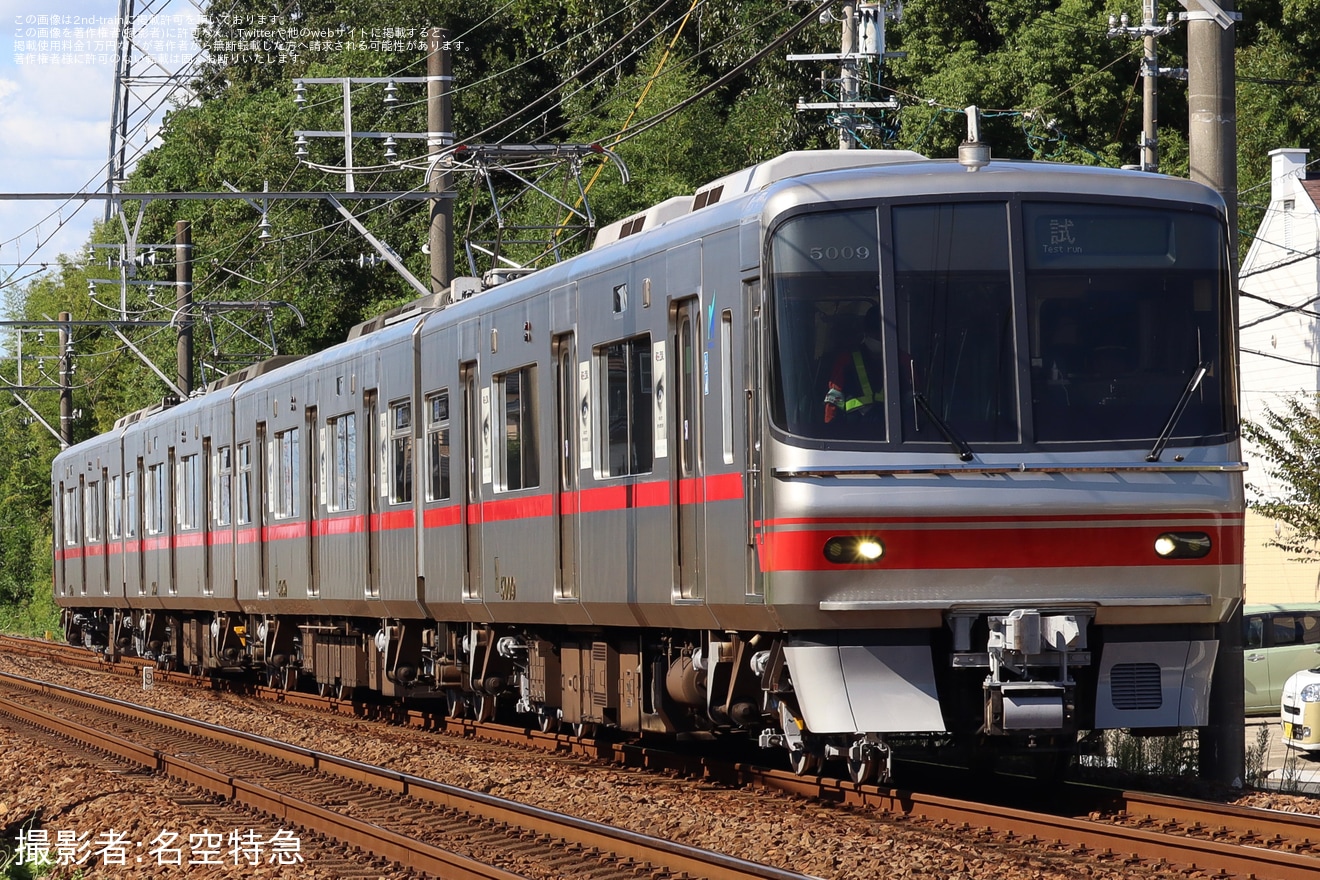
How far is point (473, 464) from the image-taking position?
1441 cm

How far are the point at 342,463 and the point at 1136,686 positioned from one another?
9.71 metres

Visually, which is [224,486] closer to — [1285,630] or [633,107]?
[1285,630]

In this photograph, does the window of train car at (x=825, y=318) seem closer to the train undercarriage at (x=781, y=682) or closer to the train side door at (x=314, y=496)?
the train undercarriage at (x=781, y=682)

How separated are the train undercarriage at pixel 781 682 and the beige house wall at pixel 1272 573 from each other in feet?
52.0

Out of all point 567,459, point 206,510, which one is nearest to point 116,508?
point 206,510

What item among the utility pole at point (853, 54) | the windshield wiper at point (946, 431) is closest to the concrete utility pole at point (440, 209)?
the utility pole at point (853, 54)

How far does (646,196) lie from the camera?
33.6 meters

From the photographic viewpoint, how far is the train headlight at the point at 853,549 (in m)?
9.28

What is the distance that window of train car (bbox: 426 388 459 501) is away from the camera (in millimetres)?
15055

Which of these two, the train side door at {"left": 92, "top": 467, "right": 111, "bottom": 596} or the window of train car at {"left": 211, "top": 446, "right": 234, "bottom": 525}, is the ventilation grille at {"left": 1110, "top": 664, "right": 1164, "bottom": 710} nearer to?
the window of train car at {"left": 211, "top": 446, "right": 234, "bottom": 525}

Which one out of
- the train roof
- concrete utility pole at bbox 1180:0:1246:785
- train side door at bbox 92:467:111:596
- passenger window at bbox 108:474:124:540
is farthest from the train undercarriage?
train side door at bbox 92:467:111:596

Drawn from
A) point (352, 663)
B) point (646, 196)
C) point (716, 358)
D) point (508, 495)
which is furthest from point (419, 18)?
point (716, 358)

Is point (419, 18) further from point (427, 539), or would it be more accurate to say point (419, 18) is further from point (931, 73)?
point (427, 539)

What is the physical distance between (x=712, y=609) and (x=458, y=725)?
264 inches
